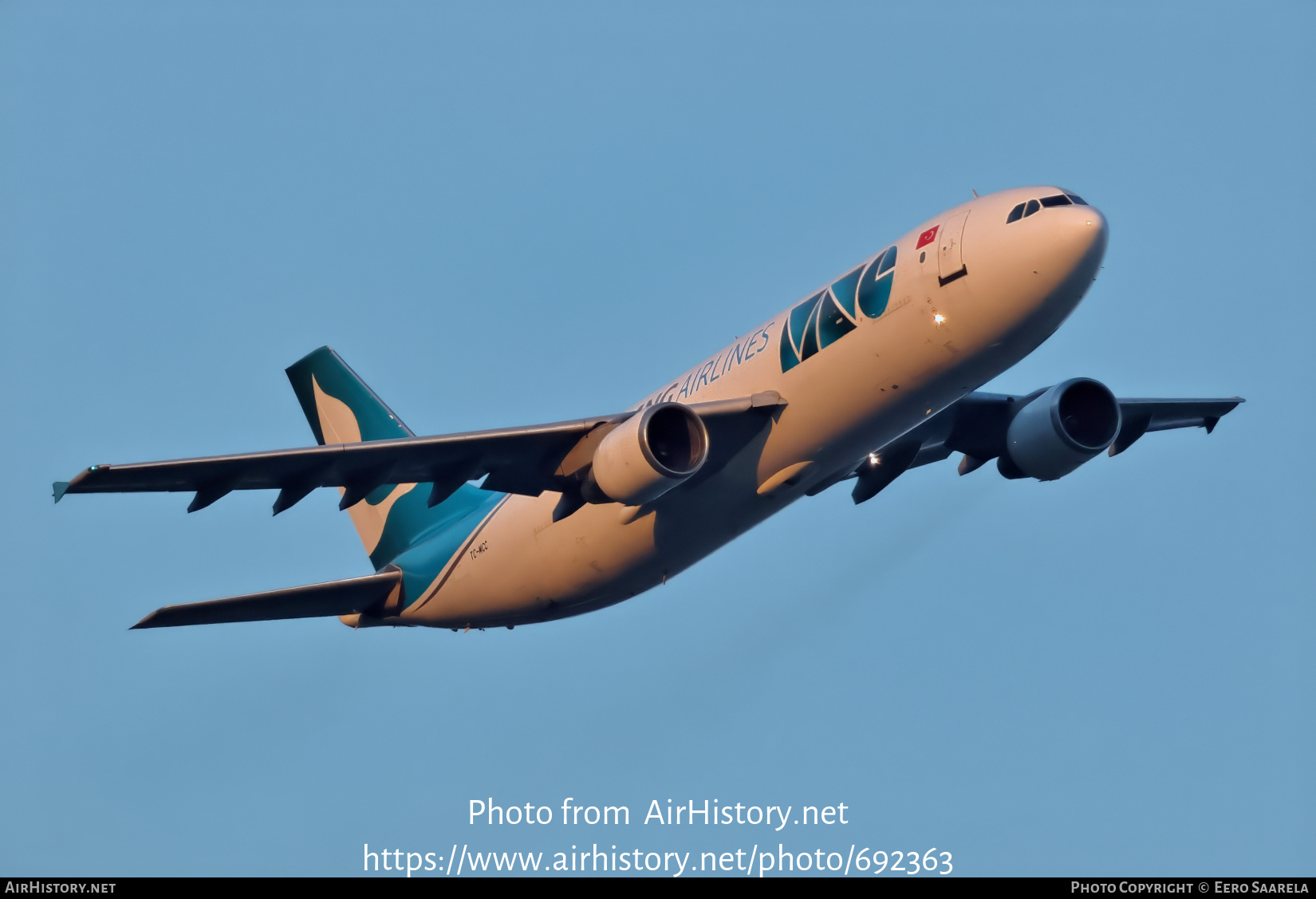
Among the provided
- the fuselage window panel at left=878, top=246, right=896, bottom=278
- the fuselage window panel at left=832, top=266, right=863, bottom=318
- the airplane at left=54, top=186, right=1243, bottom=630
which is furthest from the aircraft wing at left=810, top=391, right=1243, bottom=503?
the fuselage window panel at left=878, top=246, right=896, bottom=278

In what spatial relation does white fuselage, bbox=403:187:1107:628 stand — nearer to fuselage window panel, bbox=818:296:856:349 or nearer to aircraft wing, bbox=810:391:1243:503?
fuselage window panel, bbox=818:296:856:349

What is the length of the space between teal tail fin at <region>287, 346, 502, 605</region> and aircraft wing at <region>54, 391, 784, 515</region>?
10.8 ft

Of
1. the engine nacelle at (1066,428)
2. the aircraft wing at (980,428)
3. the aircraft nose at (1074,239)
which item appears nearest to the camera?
the aircraft nose at (1074,239)

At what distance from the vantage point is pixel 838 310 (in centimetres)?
2325

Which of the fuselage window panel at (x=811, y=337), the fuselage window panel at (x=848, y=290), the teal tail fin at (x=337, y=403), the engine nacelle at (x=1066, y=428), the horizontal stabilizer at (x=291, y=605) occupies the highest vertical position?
the teal tail fin at (x=337, y=403)

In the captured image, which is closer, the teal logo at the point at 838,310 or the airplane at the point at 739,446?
the airplane at the point at 739,446

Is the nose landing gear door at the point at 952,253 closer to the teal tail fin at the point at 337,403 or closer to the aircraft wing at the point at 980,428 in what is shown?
the aircraft wing at the point at 980,428

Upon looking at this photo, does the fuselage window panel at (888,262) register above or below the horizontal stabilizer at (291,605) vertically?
above

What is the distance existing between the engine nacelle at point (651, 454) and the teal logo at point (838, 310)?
224cm

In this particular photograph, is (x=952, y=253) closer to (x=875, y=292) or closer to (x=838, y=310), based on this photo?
(x=875, y=292)

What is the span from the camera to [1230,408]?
31.8m


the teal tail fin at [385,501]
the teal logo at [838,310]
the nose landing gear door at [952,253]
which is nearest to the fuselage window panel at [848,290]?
the teal logo at [838,310]

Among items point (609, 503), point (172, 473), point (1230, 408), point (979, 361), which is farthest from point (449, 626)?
point (1230, 408)

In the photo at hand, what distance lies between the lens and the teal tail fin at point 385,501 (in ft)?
98.4
